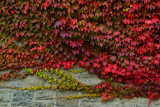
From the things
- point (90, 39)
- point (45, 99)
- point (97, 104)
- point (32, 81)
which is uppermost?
point (90, 39)

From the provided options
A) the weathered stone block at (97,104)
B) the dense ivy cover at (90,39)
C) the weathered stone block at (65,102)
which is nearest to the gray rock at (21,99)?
the dense ivy cover at (90,39)

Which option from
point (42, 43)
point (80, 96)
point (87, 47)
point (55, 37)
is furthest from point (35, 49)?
point (80, 96)

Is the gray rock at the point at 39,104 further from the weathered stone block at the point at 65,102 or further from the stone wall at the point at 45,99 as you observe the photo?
the weathered stone block at the point at 65,102

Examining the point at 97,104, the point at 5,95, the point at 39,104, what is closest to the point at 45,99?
the point at 39,104

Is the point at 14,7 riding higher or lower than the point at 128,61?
higher

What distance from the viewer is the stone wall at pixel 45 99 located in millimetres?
4316

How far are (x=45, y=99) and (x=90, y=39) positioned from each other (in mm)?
1585

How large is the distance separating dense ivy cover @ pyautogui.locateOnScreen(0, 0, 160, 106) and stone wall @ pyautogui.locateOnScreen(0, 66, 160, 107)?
0.45 ft

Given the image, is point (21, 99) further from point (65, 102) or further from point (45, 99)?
point (65, 102)

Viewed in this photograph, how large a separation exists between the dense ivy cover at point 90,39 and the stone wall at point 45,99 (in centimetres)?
14

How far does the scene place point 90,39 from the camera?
420cm

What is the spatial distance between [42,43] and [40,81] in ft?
2.67

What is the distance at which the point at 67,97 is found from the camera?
14.3ft

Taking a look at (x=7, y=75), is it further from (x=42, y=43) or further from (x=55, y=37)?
(x=55, y=37)
